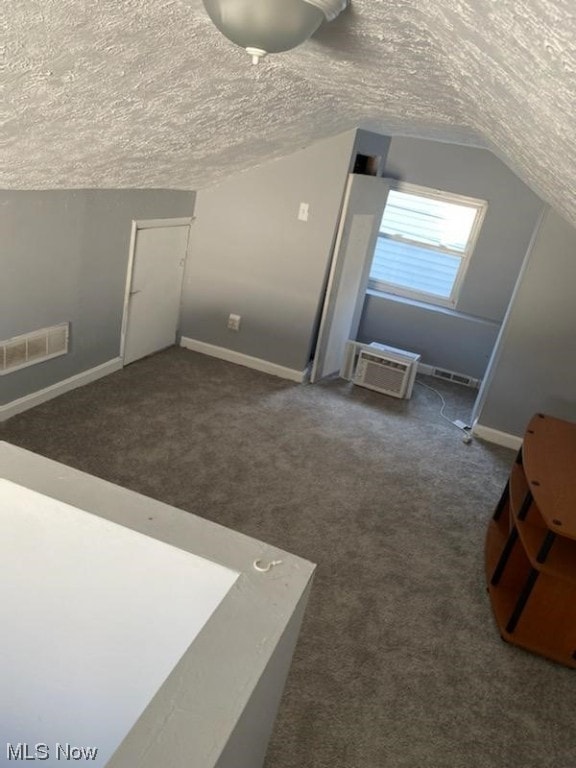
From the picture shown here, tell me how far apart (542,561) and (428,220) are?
378 centimetres

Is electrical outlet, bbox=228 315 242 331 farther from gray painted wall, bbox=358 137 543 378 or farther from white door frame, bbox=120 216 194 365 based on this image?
gray painted wall, bbox=358 137 543 378

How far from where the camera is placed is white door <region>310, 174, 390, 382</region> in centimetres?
397

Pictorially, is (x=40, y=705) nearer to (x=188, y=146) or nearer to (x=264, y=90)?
(x=264, y=90)

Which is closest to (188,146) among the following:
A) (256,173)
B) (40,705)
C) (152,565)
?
(256,173)

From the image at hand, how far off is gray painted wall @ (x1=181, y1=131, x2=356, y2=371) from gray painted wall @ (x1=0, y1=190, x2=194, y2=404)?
19.2 inches

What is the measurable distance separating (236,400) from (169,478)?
1.07 metres

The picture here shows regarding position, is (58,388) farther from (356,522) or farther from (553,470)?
(553,470)

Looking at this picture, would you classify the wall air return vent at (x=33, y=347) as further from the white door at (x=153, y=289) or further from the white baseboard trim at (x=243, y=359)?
the white baseboard trim at (x=243, y=359)

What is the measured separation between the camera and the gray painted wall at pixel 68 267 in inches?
109

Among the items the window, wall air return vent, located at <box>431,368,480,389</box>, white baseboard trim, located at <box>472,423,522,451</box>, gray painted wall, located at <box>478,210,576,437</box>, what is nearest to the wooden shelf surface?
gray painted wall, located at <box>478,210,576,437</box>

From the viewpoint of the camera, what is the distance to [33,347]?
3.05 m

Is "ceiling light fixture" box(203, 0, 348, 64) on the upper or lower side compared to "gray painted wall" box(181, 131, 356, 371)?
upper

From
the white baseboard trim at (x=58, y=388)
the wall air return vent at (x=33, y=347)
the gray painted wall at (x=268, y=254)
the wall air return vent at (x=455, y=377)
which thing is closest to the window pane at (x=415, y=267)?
the wall air return vent at (x=455, y=377)

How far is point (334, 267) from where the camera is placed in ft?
13.2
